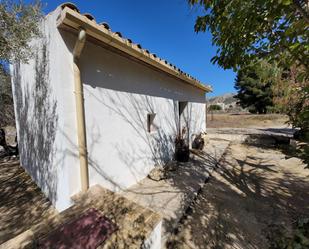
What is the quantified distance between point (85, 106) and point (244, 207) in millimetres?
3649

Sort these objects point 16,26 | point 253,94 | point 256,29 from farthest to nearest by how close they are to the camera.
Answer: point 253,94, point 16,26, point 256,29

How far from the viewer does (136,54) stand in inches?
129

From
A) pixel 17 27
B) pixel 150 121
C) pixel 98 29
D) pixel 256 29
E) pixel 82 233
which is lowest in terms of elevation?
pixel 82 233

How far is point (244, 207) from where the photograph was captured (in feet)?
10.8

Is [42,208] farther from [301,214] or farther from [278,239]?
[301,214]

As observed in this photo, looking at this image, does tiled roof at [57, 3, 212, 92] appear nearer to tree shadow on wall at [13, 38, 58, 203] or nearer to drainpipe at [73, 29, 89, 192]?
drainpipe at [73, 29, 89, 192]

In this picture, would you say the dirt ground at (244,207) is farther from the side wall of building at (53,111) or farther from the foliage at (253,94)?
the foliage at (253,94)

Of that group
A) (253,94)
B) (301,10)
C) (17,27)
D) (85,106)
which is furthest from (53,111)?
(253,94)

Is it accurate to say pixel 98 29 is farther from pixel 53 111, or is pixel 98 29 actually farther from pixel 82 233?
pixel 82 233

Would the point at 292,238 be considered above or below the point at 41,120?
below

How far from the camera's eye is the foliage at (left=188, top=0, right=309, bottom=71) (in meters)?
1.42

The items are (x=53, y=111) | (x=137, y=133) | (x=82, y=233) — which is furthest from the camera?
(x=137, y=133)

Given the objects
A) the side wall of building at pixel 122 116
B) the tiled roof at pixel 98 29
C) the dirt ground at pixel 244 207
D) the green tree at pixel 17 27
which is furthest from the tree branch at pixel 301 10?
the green tree at pixel 17 27

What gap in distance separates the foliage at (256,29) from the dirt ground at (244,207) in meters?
2.57
